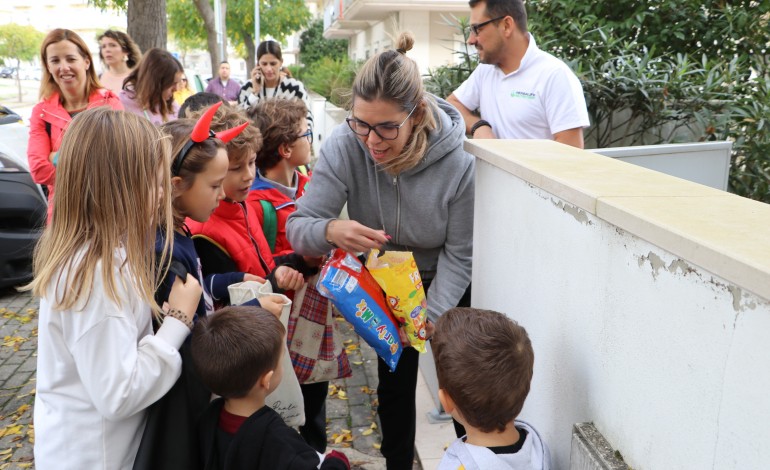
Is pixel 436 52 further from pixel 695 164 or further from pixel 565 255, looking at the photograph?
pixel 565 255

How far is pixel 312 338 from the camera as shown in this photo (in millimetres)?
2852

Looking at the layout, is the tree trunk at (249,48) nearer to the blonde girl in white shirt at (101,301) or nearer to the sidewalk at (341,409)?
the sidewalk at (341,409)

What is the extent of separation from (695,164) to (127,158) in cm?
317

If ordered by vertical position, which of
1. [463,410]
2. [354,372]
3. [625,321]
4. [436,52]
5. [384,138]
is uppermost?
[436,52]

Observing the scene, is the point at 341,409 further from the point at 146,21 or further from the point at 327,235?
the point at 146,21

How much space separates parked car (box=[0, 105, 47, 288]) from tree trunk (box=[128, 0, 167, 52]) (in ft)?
10.4

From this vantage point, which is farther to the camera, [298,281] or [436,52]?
[436,52]

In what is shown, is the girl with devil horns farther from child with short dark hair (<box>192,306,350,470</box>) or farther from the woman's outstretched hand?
the woman's outstretched hand

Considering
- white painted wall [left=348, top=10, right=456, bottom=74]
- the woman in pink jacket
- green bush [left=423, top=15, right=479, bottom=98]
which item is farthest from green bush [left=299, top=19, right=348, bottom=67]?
the woman in pink jacket

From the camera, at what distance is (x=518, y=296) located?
7.29ft

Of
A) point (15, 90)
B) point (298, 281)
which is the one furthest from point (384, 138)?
point (15, 90)

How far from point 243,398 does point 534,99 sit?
2.19m

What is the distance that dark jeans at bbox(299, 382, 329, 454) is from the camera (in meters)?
3.11

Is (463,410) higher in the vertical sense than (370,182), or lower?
lower
